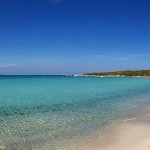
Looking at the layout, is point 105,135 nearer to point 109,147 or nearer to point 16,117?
point 109,147

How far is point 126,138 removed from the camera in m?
13.5

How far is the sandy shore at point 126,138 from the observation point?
1193 centimetres

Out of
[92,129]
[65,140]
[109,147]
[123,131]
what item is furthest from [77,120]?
[109,147]

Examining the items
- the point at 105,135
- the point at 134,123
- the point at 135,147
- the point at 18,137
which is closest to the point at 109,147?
the point at 135,147

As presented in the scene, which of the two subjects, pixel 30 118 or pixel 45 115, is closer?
pixel 30 118

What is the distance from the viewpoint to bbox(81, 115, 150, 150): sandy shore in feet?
39.1

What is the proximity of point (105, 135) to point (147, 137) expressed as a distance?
196 centimetres

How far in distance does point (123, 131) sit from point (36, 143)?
481 cm

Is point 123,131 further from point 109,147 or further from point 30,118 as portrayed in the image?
point 30,118

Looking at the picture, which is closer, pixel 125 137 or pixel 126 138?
pixel 126 138

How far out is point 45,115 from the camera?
63.3 ft

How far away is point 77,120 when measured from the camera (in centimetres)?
1769

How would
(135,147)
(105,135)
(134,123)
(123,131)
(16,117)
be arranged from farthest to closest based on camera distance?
(16,117) < (134,123) < (123,131) < (105,135) < (135,147)

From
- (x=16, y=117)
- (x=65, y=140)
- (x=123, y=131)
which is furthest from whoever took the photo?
(x=16, y=117)
